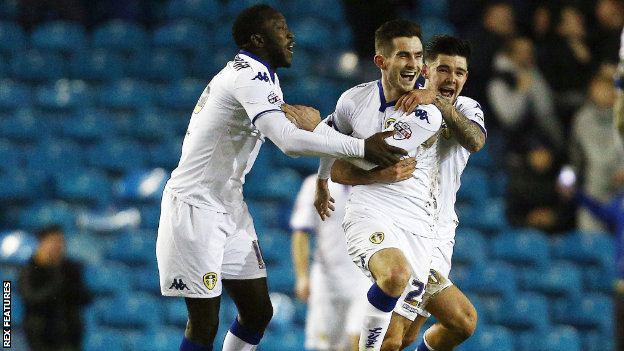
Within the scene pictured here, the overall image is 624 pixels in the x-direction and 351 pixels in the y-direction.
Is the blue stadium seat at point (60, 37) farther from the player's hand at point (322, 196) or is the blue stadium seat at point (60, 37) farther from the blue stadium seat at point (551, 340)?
the blue stadium seat at point (551, 340)

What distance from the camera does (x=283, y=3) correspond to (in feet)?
34.2

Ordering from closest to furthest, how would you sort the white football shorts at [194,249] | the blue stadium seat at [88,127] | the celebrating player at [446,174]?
the white football shorts at [194,249] → the celebrating player at [446,174] → the blue stadium seat at [88,127]

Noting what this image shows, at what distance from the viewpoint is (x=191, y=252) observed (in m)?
4.33

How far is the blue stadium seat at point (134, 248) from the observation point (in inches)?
332

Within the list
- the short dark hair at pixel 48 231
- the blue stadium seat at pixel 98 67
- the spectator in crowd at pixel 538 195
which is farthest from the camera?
the blue stadium seat at pixel 98 67

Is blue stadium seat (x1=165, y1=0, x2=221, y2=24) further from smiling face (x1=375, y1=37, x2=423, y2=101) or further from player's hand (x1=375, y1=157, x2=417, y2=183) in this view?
player's hand (x1=375, y1=157, x2=417, y2=183)

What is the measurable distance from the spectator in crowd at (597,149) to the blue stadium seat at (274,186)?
3.16m

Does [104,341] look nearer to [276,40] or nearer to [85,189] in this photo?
[85,189]

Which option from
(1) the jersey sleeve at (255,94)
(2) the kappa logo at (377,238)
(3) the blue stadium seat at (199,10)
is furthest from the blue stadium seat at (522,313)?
(3) the blue stadium seat at (199,10)

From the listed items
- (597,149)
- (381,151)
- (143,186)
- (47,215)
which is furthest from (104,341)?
(597,149)

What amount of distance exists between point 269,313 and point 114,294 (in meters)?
4.05

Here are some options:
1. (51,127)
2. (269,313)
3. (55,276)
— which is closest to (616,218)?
(269,313)

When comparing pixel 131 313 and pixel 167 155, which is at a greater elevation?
pixel 167 155

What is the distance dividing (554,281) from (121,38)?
6.23 meters
